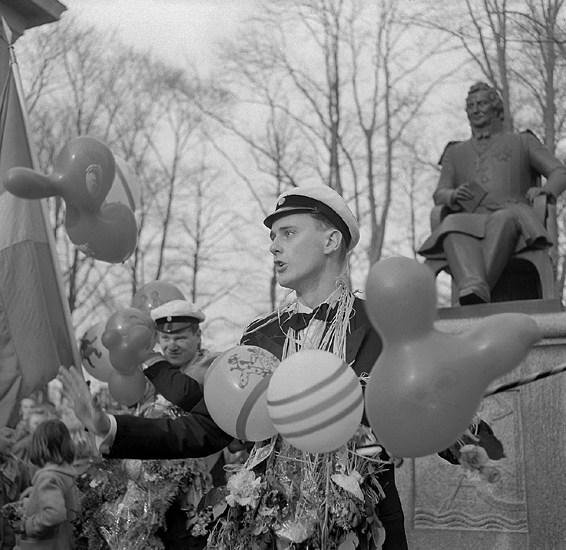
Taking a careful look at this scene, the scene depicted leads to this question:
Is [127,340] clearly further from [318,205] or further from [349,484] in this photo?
[349,484]

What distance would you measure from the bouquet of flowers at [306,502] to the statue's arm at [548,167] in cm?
448

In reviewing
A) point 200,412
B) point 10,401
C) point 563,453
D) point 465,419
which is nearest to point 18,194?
point 10,401

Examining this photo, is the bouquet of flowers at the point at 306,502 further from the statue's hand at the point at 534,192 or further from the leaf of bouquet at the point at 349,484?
the statue's hand at the point at 534,192

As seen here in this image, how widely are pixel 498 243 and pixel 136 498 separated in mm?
3220

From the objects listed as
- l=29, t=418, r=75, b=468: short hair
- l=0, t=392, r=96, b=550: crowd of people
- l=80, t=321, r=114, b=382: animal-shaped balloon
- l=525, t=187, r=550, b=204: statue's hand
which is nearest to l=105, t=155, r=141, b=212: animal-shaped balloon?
l=80, t=321, r=114, b=382: animal-shaped balloon

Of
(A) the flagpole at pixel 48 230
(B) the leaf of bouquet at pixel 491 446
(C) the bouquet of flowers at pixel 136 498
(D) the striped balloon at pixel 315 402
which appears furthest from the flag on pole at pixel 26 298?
(B) the leaf of bouquet at pixel 491 446

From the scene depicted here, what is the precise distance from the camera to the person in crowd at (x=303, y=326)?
90.0 inches

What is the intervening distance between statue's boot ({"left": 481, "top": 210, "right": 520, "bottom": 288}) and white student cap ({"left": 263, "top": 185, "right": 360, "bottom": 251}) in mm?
3659

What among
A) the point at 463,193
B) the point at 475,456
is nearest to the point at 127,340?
the point at 475,456

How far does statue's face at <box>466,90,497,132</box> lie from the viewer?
6383 mm

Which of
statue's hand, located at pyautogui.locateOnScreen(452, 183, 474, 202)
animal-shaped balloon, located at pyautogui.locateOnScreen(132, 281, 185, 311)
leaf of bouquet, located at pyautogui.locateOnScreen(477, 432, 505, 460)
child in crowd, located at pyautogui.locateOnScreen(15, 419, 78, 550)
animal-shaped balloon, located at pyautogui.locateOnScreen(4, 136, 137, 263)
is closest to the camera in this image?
leaf of bouquet, located at pyautogui.locateOnScreen(477, 432, 505, 460)

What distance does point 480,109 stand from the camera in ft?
21.2

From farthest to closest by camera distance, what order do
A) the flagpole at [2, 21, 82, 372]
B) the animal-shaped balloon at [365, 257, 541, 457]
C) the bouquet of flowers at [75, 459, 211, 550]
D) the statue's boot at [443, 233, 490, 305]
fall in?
1. the statue's boot at [443, 233, 490, 305]
2. the flagpole at [2, 21, 82, 372]
3. the bouquet of flowers at [75, 459, 211, 550]
4. the animal-shaped balloon at [365, 257, 541, 457]

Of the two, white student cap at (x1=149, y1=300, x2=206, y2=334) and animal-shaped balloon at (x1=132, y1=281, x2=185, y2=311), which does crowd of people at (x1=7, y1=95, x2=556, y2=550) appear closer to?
white student cap at (x1=149, y1=300, x2=206, y2=334)
